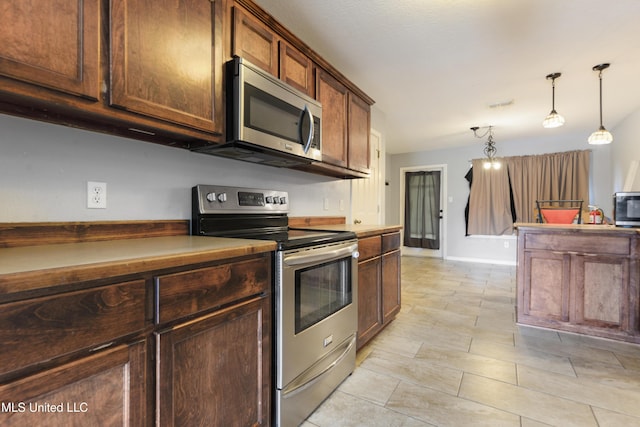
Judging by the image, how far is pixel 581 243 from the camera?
2488mm

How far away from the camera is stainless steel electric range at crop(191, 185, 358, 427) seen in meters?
1.35

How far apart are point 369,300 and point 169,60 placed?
1.93 m

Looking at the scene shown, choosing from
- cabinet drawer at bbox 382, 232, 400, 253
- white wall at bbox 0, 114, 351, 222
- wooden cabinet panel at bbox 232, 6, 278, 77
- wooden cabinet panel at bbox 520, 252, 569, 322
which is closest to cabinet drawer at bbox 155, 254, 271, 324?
white wall at bbox 0, 114, 351, 222

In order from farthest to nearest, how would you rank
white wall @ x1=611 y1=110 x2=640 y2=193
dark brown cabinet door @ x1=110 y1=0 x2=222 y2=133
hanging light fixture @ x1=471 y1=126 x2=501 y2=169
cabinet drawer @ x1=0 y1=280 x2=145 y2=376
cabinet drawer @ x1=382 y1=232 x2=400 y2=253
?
hanging light fixture @ x1=471 y1=126 x2=501 y2=169 → white wall @ x1=611 y1=110 x2=640 y2=193 → cabinet drawer @ x1=382 y1=232 x2=400 y2=253 → dark brown cabinet door @ x1=110 y1=0 x2=222 y2=133 → cabinet drawer @ x1=0 y1=280 x2=145 y2=376

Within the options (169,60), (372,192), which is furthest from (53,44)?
(372,192)

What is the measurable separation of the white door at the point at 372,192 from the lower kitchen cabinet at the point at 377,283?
81 centimetres

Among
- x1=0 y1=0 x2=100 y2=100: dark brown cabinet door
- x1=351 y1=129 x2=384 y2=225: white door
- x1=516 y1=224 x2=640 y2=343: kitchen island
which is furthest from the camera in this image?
x1=351 y1=129 x2=384 y2=225: white door

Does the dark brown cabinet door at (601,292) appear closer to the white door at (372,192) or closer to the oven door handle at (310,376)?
the white door at (372,192)

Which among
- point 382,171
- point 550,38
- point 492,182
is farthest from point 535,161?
point 550,38

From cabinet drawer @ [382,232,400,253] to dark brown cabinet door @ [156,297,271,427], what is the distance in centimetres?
142

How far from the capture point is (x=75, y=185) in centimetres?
124

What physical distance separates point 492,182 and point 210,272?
238 inches

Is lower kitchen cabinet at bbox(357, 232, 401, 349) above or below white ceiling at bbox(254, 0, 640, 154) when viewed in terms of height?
below

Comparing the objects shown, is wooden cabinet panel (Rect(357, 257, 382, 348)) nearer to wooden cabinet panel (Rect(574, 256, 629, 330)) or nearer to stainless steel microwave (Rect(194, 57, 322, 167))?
stainless steel microwave (Rect(194, 57, 322, 167))
